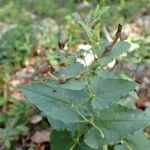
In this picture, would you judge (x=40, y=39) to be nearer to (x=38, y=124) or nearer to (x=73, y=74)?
(x=38, y=124)

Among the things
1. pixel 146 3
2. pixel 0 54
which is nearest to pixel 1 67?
pixel 0 54

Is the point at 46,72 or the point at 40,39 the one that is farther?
the point at 40,39

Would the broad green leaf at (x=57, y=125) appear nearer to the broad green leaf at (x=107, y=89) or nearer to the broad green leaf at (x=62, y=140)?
the broad green leaf at (x=62, y=140)

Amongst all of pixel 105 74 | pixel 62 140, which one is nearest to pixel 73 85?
pixel 105 74

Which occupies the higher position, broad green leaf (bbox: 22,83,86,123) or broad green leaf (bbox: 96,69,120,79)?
broad green leaf (bbox: 96,69,120,79)

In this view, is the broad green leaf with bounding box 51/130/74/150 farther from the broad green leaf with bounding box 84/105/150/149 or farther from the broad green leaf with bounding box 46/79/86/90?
the broad green leaf with bounding box 46/79/86/90

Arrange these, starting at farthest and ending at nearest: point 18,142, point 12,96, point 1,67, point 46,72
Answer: point 1,67 < point 12,96 < point 18,142 < point 46,72

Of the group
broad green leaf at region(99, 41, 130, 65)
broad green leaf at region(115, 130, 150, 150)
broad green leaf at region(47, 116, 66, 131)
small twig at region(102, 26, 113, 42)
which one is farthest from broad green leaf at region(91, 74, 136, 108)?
small twig at region(102, 26, 113, 42)

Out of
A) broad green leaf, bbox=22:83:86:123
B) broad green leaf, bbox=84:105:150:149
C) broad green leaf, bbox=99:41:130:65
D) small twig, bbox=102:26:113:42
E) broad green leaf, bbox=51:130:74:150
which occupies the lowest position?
small twig, bbox=102:26:113:42
